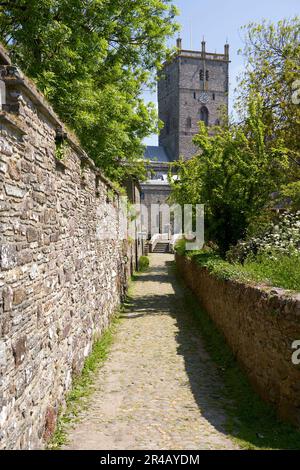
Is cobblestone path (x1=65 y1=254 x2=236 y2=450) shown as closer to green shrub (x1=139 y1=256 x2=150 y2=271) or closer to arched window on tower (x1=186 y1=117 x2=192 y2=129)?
green shrub (x1=139 y1=256 x2=150 y2=271)

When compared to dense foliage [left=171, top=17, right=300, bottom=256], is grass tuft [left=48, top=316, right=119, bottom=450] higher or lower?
lower

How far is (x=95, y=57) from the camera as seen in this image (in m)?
11.8

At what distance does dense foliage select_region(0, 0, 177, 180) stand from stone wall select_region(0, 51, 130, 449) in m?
3.74

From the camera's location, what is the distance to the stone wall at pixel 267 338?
5.30 m

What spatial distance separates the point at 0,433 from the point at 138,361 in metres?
5.08

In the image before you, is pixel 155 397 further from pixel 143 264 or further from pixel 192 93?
pixel 192 93

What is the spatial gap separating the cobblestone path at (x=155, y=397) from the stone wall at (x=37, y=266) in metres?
0.53

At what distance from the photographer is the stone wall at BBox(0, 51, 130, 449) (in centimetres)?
379

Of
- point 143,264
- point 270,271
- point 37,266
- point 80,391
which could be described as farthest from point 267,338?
point 143,264

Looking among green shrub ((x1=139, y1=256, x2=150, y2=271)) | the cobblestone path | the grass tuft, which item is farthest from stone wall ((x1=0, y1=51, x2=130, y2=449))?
green shrub ((x1=139, y1=256, x2=150, y2=271))

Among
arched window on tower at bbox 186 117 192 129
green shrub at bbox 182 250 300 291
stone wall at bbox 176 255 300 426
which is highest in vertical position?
arched window on tower at bbox 186 117 192 129

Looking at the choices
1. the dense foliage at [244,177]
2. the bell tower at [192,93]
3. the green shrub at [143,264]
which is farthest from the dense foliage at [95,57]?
the bell tower at [192,93]

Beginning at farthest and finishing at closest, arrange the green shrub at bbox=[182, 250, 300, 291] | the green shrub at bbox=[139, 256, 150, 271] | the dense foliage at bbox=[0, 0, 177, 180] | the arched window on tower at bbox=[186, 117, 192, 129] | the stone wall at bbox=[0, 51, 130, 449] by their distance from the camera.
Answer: the arched window on tower at bbox=[186, 117, 192, 129], the green shrub at bbox=[139, 256, 150, 271], the dense foliage at bbox=[0, 0, 177, 180], the green shrub at bbox=[182, 250, 300, 291], the stone wall at bbox=[0, 51, 130, 449]

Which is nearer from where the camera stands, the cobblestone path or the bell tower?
the cobblestone path
